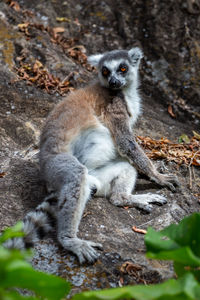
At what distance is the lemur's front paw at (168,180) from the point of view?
184 inches

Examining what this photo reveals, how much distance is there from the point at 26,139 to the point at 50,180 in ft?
4.83

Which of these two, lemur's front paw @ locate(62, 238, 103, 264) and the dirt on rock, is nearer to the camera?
lemur's front paw @ locate(62, 238, 103, 264)

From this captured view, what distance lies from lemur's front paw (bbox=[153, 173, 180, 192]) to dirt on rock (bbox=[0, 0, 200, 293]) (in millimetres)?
88

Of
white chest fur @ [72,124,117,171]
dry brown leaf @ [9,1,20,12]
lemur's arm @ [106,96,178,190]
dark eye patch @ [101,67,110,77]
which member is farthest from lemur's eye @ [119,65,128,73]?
dry brown leaf @ [9,1,20,12]

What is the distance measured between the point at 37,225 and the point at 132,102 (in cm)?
245

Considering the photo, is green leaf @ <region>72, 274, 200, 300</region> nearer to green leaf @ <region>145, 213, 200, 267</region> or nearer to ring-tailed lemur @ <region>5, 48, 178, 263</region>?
green leaf @ <region>145, 213, 200, 267</region>

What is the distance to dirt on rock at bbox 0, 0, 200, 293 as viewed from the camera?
12.8 ft

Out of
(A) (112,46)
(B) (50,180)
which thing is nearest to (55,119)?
(B) (50,180)

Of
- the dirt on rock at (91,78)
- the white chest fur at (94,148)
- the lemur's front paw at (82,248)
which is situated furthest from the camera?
the white chest fur at (94,148)

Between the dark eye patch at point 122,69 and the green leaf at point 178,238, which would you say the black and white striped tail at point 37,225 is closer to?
the green leaf at point 178,238

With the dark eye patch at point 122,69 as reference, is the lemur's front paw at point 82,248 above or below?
below

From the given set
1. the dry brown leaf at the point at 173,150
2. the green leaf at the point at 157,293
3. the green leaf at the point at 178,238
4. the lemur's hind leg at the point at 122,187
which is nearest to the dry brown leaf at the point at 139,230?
the lemur's hind leg at the point at 122,187

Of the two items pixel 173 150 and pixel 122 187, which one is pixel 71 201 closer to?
pixel 122 187

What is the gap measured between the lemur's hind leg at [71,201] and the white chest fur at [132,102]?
1.41 metres
